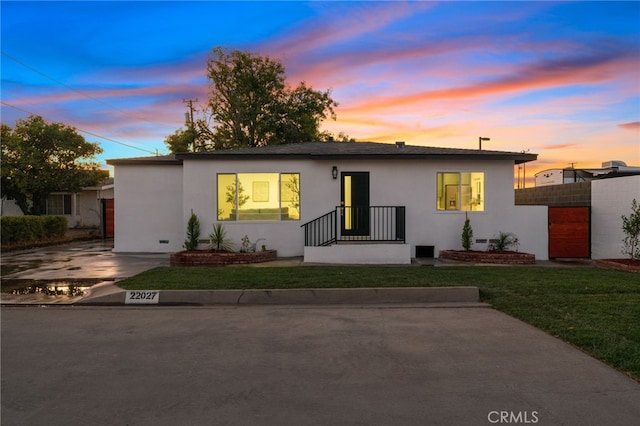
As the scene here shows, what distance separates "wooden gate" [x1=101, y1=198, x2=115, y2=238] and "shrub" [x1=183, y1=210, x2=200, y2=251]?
11634 millimetres

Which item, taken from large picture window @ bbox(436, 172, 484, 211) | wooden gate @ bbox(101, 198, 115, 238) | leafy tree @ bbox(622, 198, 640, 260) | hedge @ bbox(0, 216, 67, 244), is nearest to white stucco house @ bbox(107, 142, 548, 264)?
large picture window @ bbox(436, 172, 484, 211)

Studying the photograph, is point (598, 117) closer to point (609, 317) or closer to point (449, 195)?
point (449, 195)

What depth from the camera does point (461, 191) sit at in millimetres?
14758

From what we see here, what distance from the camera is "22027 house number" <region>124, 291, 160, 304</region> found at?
821 centimetres

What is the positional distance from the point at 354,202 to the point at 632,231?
25.7ft

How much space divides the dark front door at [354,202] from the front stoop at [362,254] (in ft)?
5.17

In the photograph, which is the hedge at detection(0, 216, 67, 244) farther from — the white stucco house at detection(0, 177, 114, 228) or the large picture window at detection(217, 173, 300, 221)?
the large picture window at detection(217, 173, 300, 221)

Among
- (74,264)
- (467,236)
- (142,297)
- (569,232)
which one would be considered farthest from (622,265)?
(74,264)

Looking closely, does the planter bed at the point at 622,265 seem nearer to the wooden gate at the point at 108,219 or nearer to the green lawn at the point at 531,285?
the green lawn at the point at 531,285

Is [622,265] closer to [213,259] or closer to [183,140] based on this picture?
[213,259]

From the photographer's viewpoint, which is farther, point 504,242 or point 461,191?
point 461,191

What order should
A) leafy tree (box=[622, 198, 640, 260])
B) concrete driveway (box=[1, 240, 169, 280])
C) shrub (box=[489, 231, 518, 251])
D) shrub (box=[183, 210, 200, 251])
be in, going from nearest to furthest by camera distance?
concrete driveway (box=[1, 240, 169, 280]) → leafy tree (box=[622, 198, 640, 260]) → shrub (box=[489, 231, 518, 251]) → shrub (box=[183, 210, 200, 251])

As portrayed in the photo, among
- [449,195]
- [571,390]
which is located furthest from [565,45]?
[571,390]

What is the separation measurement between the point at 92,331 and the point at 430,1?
450 inches
